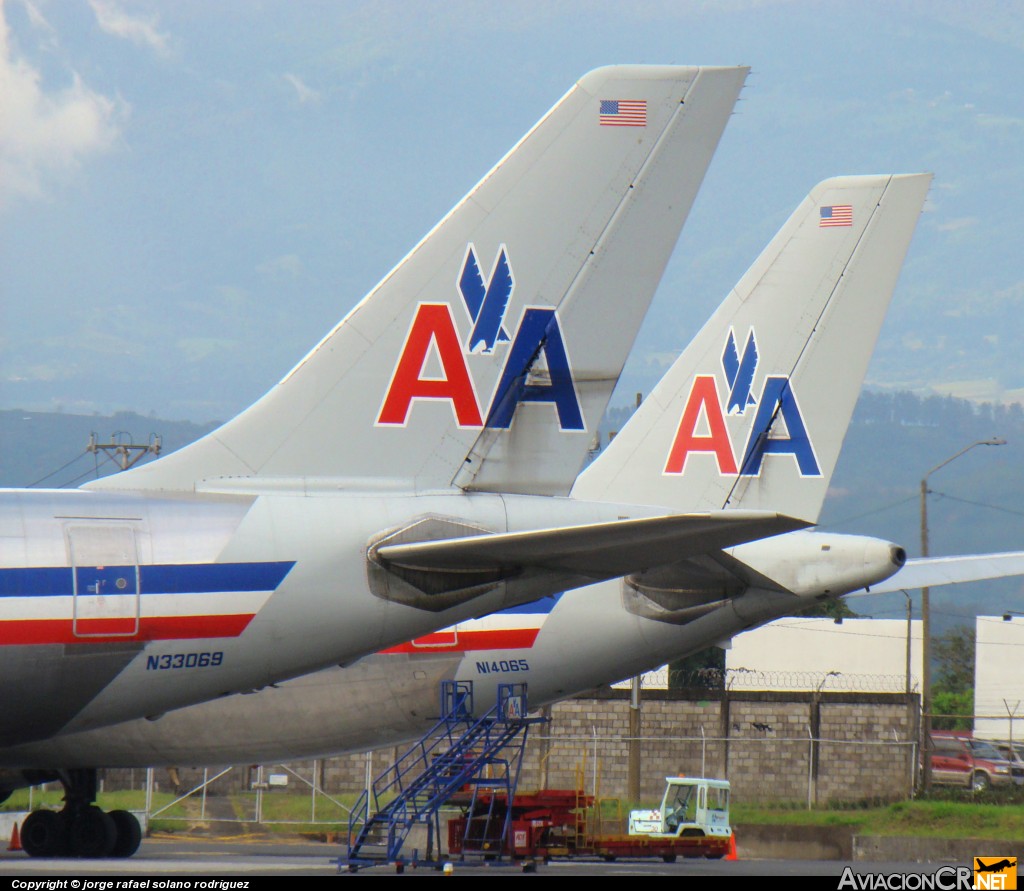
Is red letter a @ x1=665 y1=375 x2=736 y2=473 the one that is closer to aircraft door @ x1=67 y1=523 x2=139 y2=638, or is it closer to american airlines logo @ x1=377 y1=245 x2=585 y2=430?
american airlines logo @ x1=377 y1=245 x2=585 y2=430

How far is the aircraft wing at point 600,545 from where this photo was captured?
12.1m

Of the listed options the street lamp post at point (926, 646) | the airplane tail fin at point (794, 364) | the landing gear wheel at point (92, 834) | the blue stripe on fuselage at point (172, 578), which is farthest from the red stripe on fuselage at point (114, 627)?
the street lamp post at point (926, 646)

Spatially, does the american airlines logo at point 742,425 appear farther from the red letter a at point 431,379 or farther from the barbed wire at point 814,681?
the barbed wire at point 814,681

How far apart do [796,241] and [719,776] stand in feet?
74.3

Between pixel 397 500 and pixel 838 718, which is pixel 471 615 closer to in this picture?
pixel 397 500

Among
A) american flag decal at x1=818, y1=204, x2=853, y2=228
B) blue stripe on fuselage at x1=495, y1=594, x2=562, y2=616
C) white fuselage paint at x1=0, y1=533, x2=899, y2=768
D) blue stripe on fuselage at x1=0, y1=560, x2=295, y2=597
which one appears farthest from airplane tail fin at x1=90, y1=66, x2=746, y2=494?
american flag decal at x1=818, y1=204, x2=853, y2=228

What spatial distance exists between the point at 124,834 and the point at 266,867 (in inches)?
215

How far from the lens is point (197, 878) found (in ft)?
52.7

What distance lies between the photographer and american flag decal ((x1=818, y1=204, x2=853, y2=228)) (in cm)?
2328

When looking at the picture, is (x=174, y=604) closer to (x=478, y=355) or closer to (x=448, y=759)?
(x=478, y=355)

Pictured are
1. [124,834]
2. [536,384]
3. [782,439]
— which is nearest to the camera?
[536,384]

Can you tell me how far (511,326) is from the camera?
14.8 metres

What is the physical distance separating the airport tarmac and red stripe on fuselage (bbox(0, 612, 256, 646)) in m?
2.96

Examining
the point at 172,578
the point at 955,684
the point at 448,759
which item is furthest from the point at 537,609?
the point at 955,684
